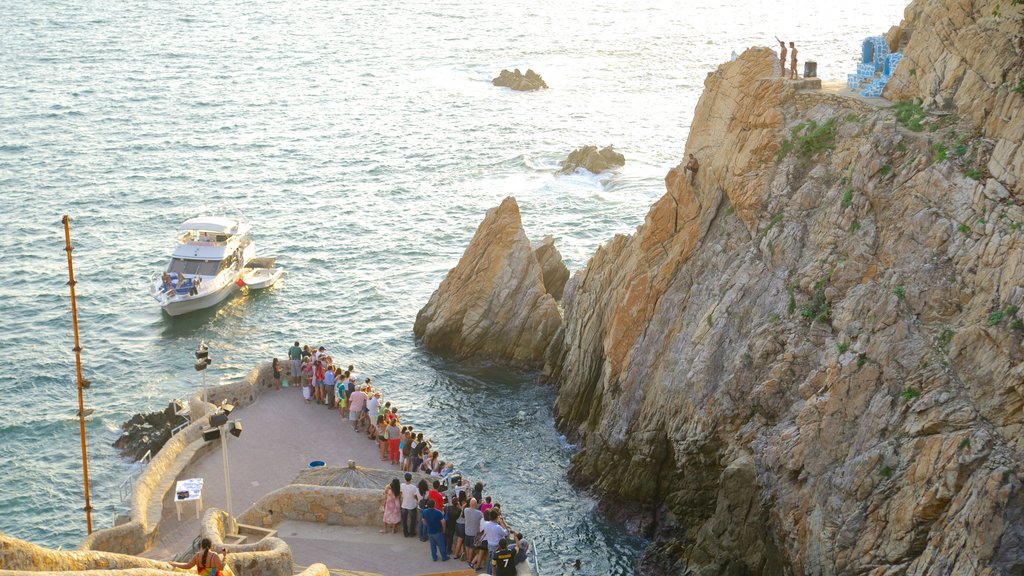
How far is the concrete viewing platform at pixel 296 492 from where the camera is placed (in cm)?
3238

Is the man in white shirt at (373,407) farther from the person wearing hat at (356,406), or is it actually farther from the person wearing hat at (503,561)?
the person wearing hat at (503,561)

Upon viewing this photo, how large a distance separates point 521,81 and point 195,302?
192 ft

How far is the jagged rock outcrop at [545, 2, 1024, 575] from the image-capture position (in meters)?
29.3

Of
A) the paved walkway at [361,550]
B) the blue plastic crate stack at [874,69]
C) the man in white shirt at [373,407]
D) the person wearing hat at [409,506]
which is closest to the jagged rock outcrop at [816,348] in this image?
the blue plastic crate stack at [874,69]

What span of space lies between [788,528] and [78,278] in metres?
48.6

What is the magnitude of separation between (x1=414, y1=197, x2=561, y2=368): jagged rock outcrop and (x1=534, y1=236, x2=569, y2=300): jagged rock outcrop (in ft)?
6.05

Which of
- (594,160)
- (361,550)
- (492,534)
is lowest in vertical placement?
(361,550)

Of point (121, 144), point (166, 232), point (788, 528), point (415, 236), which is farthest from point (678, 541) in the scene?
point (121, 144)

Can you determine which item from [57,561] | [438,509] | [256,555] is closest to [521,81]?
[438,509]

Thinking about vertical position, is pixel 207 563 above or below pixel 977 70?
below

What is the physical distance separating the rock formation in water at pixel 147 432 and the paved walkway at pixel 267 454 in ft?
22.2

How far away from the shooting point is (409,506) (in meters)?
33.1

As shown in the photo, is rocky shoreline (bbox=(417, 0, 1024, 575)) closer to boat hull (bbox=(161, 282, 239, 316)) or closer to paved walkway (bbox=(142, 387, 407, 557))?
paved walkway (bbox=(142, 387, 407, 557))

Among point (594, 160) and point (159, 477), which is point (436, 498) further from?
point (594, 160)
